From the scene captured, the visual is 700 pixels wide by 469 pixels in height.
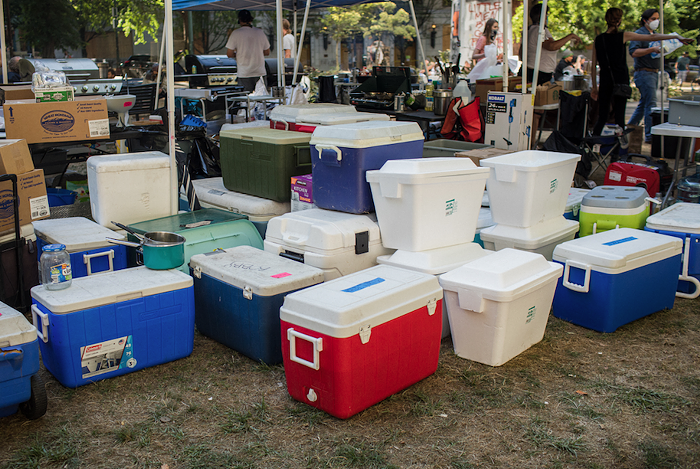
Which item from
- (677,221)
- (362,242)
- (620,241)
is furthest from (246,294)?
(677,221)

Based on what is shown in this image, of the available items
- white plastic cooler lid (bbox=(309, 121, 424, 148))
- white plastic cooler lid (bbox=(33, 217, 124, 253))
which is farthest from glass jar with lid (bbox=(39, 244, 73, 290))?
white plastic cooler lid (bbox=(309, 121, 424, 148))

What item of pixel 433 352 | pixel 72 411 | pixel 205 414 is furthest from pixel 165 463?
pixel 433 352

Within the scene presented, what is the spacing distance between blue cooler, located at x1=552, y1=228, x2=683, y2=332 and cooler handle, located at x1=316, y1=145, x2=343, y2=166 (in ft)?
4.58

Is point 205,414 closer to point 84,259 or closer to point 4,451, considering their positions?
point 4,451

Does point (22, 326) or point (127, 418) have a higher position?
point (22, 326)

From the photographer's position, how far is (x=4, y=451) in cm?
237

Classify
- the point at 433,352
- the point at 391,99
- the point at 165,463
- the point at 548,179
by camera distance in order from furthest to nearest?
the point at 391,99, the point at 548,179, the point at 433,352, the point at 165,463

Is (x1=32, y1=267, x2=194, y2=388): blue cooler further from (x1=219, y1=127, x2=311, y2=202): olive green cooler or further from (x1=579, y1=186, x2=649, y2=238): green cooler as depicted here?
(x1=579, y1=186, x2=649, y2=238): green cooler

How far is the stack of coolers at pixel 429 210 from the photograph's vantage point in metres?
3.29

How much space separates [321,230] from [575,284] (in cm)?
149

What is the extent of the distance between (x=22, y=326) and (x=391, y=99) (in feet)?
21.0

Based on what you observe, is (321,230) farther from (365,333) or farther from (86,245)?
(86,245)

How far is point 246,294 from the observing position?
300 cm

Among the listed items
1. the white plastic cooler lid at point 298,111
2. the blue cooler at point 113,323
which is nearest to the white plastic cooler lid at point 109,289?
the blue cooler at point 113,323
